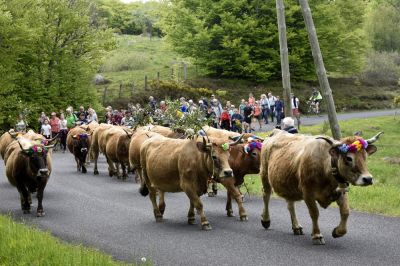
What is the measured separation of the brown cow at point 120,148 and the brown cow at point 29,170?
4789 mm

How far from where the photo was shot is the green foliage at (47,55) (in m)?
32.4

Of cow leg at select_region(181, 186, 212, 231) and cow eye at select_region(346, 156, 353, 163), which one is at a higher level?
cow eye at select_region(346, 156, 353, 163)

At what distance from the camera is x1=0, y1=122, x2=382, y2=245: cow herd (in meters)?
8.73

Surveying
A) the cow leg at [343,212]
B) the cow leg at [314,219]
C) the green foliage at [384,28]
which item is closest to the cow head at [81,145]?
the cow leg at [314,219]

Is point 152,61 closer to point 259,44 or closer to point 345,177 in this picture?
point 259,44

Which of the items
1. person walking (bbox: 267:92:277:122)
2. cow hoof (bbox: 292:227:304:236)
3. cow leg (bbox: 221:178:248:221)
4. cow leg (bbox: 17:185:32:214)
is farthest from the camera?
person walking (bbox: 267:92:277:122)

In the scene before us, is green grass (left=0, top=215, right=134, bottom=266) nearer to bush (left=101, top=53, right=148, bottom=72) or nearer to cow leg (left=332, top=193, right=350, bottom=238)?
cow leg (left=332, top=193, right=350, bottom=238)

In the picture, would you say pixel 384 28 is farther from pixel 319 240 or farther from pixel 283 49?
pixel 319 240

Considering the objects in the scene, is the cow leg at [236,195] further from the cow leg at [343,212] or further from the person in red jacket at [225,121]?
the person in red jacket at [225,121]

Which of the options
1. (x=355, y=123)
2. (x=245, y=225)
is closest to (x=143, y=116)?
(x=245, y=225)

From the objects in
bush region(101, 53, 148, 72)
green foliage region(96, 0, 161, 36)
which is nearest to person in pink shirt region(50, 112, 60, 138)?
bush region(101, 53, 148, 72)

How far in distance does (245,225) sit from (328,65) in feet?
120

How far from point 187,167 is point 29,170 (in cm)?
413

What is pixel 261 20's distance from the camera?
43.5m
